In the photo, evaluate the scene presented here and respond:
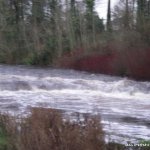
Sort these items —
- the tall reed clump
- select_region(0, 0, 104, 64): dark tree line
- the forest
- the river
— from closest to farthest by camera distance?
the tall reed clump < the river < the forest < select_region(0, 0, 104, 64): dark tree line

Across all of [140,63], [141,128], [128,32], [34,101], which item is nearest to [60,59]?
[128,32]

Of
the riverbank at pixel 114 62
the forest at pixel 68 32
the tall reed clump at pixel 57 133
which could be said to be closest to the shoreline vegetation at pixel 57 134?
the tall reed clump at pixel 57 133

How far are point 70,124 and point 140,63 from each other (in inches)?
913

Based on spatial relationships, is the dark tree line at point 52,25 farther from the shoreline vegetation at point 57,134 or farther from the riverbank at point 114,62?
the shoreline vegetation at point 57,134

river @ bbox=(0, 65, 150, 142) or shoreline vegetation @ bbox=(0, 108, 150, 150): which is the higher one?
shoreline vegetation @ bbox=(0, 108, 150, 150)

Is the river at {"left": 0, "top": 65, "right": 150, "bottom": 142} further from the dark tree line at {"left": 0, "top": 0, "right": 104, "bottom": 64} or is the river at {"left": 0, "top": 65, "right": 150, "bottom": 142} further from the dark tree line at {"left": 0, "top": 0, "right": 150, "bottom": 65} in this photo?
the dark tree line at {"left": 0, "top": 0, "right": 104, "bottom": 64}

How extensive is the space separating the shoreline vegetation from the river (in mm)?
2519

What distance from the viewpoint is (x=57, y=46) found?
4900cm

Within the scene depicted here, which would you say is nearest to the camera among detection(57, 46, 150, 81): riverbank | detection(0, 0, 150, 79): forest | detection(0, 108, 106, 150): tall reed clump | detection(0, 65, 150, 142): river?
detection(0, 108, 106, 150): tall reed clump

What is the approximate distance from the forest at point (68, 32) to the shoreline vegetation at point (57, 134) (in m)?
27.6

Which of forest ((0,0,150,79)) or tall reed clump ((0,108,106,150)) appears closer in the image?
tall reed clump ((0,108,106,150))

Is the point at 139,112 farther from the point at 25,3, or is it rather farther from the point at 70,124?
the point at 25,3

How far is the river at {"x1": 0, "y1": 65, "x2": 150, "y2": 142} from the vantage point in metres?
12.0

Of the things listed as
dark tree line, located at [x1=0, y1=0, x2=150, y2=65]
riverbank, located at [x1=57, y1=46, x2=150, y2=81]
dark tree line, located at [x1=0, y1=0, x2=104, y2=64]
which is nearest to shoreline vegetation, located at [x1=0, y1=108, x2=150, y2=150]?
riverbank, located at [x1=57, y1=46, x2=150, y2=81]
